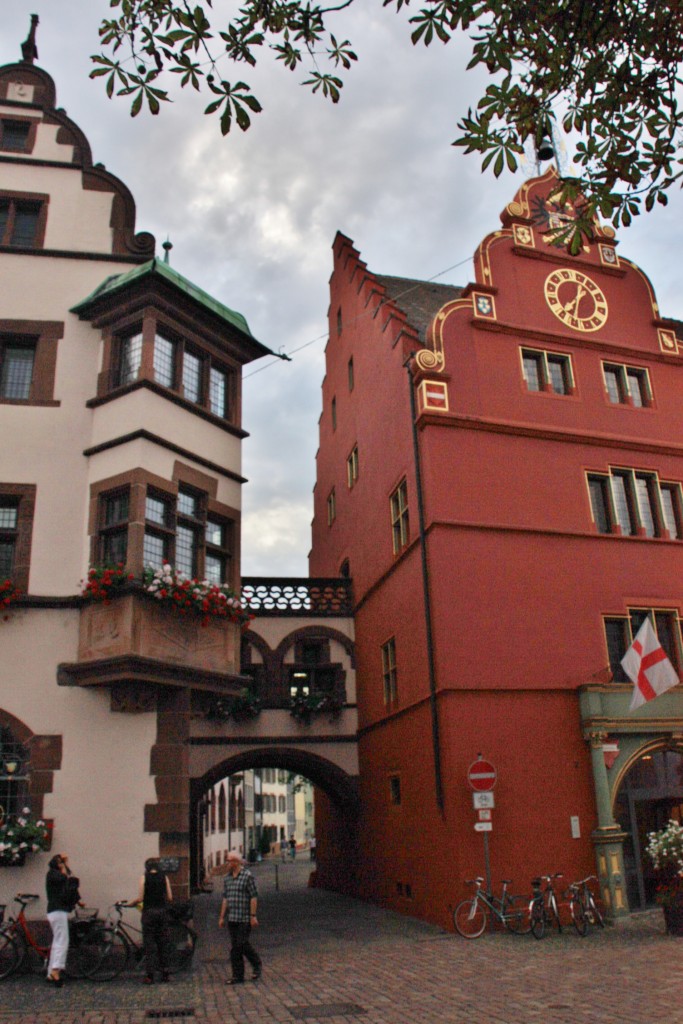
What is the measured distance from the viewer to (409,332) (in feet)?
69.3

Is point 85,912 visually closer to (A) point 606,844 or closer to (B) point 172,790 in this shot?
(B) point 172,790

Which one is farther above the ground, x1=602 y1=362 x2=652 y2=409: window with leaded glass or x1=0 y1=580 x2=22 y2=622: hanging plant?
x1=602 y1=362 x2=652 y2=409: window with leaded glass

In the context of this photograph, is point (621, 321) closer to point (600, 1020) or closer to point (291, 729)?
point (291, 729)

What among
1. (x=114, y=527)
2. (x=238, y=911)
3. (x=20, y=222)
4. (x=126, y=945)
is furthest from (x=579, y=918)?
(x=20, y=222)

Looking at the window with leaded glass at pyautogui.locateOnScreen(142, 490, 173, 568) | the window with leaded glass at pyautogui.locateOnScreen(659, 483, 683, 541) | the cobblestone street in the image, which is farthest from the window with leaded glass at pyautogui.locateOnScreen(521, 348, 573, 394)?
the cobblestone street

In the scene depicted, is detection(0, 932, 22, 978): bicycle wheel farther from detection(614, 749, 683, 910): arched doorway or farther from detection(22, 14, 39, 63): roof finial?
detection(22, 14, 39, 63): roof finial

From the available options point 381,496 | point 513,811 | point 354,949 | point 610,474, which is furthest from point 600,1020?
point 381,496

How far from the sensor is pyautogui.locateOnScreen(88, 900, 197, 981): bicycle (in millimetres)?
11453

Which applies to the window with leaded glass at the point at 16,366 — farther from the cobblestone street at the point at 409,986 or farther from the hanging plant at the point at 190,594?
the cobblestone street at the point at 409,986

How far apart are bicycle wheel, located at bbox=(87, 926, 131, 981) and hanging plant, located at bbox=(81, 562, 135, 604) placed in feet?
14.6

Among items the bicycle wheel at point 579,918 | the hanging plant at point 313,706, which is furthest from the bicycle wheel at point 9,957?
the hanging plant at point 313,706

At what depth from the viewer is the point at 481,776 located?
51.5 ft

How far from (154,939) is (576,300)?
17021 mm

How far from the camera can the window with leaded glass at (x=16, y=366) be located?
15.2 metres
